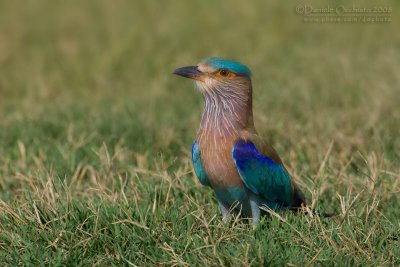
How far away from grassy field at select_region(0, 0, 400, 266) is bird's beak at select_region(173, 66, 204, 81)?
0.66 metres

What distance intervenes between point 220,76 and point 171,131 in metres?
2.02

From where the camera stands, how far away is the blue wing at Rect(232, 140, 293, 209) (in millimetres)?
4301

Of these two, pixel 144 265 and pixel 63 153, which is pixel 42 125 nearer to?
pixel 63 153

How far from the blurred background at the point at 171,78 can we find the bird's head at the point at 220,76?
45.9 inches

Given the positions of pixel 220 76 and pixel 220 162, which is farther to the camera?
pixel 220 76

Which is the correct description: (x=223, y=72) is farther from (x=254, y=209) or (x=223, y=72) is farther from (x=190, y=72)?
(x=254, y=209)

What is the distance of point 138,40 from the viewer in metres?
10.2

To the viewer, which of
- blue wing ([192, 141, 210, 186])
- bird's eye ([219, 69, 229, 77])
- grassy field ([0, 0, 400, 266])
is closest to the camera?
grassy field ([0, 0, 400, 266])

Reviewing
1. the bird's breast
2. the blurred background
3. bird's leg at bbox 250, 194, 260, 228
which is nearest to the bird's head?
the bird's breast

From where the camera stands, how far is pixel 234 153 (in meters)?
4.31

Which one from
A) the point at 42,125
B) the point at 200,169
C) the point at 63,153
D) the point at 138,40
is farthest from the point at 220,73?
the point at 138,40

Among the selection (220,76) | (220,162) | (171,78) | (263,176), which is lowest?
(171,78)

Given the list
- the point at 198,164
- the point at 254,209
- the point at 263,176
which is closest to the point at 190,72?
the point at 198,164

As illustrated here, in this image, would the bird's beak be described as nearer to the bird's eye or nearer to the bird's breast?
the bird's eye
